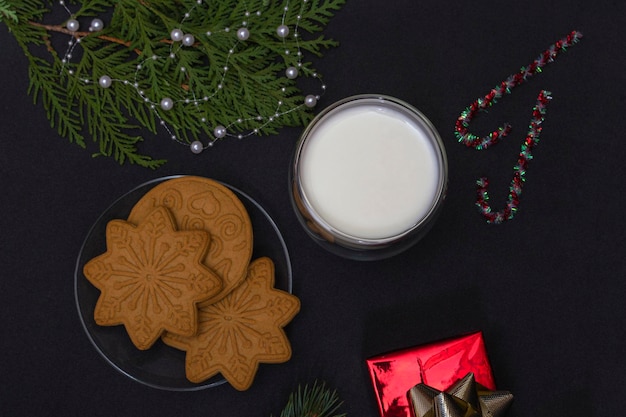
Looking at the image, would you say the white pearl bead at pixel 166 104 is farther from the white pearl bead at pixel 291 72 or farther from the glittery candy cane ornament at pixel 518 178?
the glittery candy cane ornament at pixel 518 178

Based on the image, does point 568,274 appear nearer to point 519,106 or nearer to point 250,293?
point 519,106

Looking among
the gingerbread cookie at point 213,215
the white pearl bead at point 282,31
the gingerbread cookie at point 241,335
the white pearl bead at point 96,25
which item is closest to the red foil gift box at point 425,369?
the gingerbread cookie at point 241,335

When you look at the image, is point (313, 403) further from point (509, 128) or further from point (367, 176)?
point (509, 128)

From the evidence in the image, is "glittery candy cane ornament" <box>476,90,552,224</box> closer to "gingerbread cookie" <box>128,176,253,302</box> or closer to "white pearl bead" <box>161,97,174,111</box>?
"gingerbread cookie" <box>128,176,253,302</box>

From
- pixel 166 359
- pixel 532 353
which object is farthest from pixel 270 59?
pixel 532 353

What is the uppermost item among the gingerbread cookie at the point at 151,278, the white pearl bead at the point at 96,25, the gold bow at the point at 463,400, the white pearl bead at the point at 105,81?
the white pearl bead at the point at 96,25

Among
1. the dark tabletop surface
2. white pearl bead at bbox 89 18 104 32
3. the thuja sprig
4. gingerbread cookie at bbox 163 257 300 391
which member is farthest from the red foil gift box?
white pearl bead at bbox 89 18 104 32
